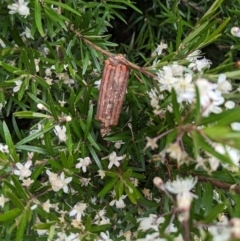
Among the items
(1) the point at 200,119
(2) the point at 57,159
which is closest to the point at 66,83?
(2) the point at 57,159

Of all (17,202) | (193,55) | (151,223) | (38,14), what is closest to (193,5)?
(193,55)

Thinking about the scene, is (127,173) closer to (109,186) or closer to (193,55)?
(109,186)

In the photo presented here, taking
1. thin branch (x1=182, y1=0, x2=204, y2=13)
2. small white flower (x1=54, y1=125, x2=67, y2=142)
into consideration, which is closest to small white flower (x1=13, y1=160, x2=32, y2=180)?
small white flower (x1=54, y1=125, x2=67, y2=142)

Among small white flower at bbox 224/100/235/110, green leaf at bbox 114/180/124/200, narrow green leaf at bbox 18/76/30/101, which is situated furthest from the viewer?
narrow green leaf at bbox 18/76/30/101

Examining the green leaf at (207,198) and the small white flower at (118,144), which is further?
the small white flower at (118,144)

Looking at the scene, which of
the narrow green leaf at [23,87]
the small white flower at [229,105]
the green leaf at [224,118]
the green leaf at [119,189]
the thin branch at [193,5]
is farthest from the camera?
the thin branch at [193,5]

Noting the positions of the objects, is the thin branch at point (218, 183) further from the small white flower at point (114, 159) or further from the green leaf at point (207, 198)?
the small white flower at point (114, 159)

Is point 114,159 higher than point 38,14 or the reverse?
the reverse

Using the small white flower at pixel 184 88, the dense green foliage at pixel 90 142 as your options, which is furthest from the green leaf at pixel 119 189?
the small white flower at pixel 184 88

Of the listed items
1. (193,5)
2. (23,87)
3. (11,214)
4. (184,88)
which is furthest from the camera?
(193,5)

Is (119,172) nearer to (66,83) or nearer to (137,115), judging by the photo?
(137,115)

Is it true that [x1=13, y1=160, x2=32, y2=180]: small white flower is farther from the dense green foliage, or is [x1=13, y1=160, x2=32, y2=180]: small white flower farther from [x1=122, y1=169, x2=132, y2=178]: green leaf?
[x1=122, y1=169, x2=132, y2=178]: green leaf
